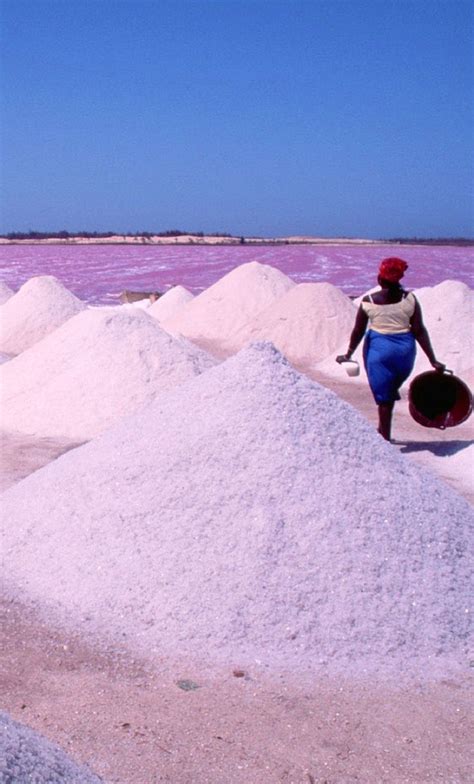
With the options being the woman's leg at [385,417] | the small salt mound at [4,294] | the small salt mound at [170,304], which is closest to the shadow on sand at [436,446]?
the woman's leg at [385,417]

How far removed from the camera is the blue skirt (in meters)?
4.39

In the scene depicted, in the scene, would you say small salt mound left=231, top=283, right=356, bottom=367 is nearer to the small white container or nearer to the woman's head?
the small white container

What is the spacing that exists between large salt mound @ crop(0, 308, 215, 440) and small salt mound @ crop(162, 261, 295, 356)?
10.9 ft

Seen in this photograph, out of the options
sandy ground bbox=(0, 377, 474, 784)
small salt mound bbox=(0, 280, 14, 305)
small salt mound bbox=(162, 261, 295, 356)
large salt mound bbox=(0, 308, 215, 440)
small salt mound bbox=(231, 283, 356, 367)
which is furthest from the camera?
small salt mound bbox=(0, 280, 14, 305)

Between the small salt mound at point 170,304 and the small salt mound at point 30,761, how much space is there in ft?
33.7

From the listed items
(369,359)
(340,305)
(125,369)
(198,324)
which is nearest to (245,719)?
(369,359)

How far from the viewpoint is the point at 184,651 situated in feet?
8.52

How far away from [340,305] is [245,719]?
7.67 m

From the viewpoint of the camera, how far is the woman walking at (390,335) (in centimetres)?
439

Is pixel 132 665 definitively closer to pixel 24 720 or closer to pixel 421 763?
pixel 24 720

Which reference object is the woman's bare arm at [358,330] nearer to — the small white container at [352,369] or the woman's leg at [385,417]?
the small white container at [352,369]

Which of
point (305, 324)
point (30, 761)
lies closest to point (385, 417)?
point (30, 761)

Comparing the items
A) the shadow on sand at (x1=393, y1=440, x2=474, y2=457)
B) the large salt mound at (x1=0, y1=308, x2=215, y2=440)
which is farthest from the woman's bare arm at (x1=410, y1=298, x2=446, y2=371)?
the large salt mound at (x1=0, y1=308, x2=215, y2=440)

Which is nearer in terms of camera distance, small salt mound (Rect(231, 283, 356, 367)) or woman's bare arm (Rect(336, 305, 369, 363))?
woman's bare arm (Rect(336, 305, 369, 363))
